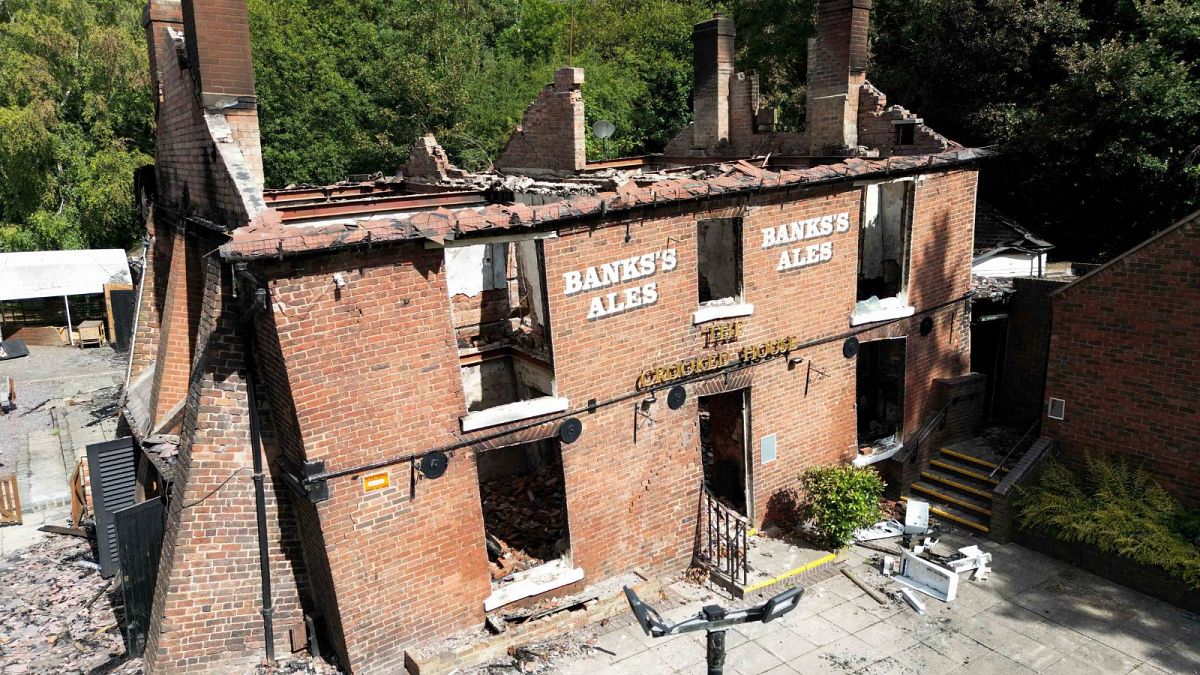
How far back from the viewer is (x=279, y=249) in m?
7.82

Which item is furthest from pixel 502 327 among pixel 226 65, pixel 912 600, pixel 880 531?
pixel 912 600

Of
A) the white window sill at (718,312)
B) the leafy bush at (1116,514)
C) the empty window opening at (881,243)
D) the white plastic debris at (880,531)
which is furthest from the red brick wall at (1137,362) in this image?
the white window sill at (718,312)

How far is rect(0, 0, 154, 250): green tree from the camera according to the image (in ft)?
105

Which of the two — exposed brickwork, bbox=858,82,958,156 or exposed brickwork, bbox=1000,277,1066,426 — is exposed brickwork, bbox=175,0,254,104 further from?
exposed brickwork, bbox=1000,277,1066,426

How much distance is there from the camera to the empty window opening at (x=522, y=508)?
11.2 meters

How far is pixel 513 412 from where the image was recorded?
31.9 ft

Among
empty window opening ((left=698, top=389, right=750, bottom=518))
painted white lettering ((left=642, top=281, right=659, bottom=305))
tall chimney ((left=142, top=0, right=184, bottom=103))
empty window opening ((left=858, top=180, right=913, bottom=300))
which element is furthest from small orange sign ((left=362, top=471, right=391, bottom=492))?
empty window opening ((left=858, top=180, right=913, bottom=300))

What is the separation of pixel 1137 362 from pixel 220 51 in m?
13.7

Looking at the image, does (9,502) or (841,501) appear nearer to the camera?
(841,501)

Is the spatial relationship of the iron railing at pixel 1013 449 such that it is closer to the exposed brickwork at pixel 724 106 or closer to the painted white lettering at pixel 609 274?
the exposed brickwork at pixel 724 106

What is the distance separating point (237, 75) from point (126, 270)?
2170 cm

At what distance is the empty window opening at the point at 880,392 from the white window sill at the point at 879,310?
54 cm

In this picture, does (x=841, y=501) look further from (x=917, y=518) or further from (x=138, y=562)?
(x=138, y=562)

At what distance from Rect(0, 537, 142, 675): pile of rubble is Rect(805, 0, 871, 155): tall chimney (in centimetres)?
1418
